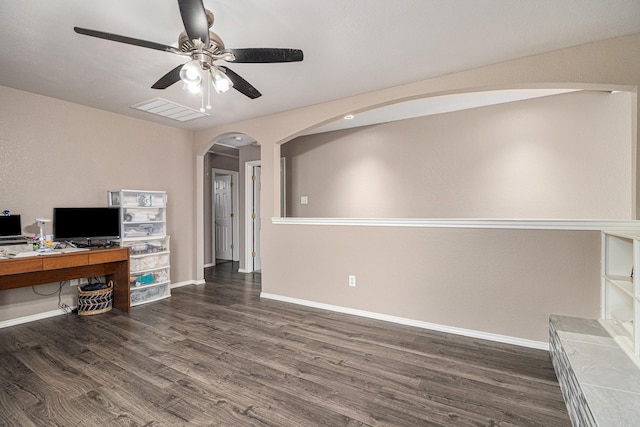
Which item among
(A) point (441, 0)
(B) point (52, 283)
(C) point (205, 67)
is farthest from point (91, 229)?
(A) point (441, 0)

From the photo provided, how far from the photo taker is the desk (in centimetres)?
274

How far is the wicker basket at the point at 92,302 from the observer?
337 centimetres

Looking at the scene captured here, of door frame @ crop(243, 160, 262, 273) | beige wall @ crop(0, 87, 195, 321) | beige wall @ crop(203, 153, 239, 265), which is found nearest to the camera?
beige wall @ crop(0, 87, 195, 321)

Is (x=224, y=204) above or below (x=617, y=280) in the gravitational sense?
above

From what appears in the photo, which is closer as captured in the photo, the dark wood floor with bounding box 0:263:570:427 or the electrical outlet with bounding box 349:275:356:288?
the dark wood floor with bounding box 0:263:570:427

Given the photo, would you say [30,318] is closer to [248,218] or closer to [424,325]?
[248,218]

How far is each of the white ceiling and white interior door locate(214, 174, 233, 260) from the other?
3767 millimetres

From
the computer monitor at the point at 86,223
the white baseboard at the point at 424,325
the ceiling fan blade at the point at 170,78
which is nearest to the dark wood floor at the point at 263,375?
the white baseboard at the point at 424,325

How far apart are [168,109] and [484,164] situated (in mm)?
4136

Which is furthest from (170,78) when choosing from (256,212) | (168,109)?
(256,212)

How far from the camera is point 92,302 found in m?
3.39

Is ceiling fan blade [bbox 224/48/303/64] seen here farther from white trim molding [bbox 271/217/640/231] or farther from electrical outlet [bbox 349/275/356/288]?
electrical outlet [bbox 349/275/356/288]

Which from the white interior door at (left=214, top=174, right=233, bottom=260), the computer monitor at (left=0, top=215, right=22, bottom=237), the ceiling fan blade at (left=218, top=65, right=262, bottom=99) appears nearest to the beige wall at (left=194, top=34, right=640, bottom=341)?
the ceiling fan blade at (left=218, top=65, right=262, bottom=99)

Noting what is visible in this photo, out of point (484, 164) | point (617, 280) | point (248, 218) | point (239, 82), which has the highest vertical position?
point (239, 82)
